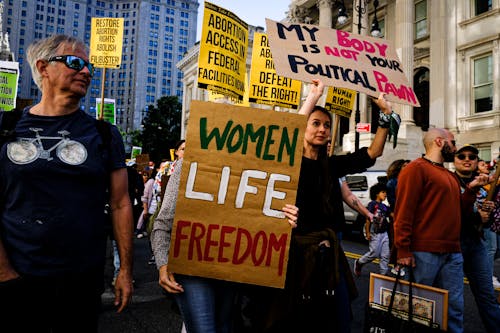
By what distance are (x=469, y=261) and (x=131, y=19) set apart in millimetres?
158368

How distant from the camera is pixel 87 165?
2066mm

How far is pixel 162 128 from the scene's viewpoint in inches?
2643

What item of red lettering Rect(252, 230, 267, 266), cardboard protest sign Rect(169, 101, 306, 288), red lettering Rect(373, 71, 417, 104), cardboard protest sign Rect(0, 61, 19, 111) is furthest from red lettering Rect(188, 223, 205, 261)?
cardboard protest sign Rect(0, 61, 19, 111)

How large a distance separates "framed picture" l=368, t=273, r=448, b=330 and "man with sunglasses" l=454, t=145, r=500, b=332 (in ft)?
4.00

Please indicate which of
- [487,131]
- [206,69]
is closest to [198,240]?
[206,69]

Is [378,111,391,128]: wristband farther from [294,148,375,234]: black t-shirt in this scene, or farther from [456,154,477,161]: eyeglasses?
[456,154,477,161]: eyeglasses

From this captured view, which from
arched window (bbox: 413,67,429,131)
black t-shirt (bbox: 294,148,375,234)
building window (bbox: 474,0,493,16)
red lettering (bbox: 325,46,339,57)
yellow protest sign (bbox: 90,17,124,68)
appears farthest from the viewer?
arched window (bbox: 413,67,429,131)

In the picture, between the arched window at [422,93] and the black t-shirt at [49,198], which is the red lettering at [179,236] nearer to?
the black t-shirt at [49,198]

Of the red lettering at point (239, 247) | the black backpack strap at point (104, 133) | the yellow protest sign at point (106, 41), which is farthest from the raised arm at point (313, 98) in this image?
the yellow protest sign at point (106, 41)

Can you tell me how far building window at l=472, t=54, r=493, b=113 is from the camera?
19.1 meters

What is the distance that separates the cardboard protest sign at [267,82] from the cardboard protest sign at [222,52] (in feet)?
1.24

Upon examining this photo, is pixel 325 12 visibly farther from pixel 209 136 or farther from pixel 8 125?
pixel 8 125

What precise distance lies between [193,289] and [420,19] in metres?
24.6

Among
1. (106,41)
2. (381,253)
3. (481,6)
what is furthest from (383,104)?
(481,6)
